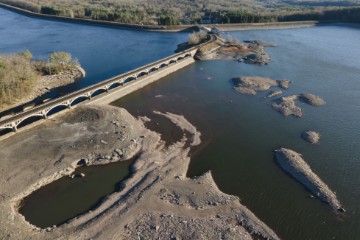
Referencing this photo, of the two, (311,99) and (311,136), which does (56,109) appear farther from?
(311,99)

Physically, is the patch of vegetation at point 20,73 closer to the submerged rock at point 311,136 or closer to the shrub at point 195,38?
the shrub at point 195,38

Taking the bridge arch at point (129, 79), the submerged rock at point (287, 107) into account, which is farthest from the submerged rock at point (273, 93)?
the bridge arch at point (129, 79)

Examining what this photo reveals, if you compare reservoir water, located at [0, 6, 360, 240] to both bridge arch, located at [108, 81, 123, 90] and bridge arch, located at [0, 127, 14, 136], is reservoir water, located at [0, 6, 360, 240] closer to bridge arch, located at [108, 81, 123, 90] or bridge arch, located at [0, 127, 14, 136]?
bridge arch, located at [108, 81, 123, 90]

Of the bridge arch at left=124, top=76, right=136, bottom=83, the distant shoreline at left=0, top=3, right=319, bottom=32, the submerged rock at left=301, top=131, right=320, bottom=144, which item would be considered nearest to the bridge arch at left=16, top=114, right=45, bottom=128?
the bridge arch at left=124, top=76, right=136, bottom=83

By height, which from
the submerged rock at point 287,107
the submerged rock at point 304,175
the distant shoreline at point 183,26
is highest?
the distant shoreline at point 183,26

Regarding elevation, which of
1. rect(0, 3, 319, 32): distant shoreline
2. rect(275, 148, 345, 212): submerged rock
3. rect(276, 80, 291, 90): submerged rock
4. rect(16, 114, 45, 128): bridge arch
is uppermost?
rect(0, 3, 319, 32): distant shoreline

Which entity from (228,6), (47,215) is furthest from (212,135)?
(228,6)
